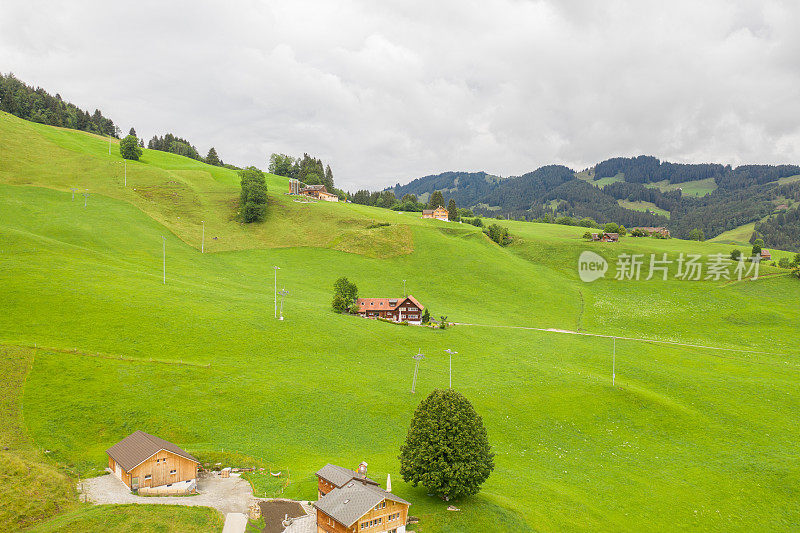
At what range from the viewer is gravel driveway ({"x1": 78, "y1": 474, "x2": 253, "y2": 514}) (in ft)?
112

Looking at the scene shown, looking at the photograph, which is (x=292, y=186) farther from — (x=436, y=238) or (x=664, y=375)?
(x=664, y=375)

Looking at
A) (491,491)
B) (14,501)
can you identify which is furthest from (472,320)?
(14,501)

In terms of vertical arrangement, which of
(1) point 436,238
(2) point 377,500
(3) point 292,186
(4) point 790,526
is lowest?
(4) point 790,526

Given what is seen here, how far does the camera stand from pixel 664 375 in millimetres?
69938

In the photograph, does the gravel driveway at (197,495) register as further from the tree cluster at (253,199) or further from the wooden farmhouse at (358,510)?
the tree cluster at (253,199)

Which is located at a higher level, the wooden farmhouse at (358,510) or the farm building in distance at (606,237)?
the farm building in distance at (606,237)

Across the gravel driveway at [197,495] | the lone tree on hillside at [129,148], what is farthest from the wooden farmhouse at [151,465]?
the lone tree on hillside at [129,148]

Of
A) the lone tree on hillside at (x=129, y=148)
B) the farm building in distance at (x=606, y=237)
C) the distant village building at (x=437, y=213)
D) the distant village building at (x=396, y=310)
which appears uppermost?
the lone tree on hillside at (x=129, y=148)

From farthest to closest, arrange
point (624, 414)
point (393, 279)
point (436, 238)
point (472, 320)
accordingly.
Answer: point (436, 238) < point (393, 279) < point (472, 320) < point (624, 414)

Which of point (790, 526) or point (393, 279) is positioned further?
point (393, 279)

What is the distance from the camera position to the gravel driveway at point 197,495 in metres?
34.1

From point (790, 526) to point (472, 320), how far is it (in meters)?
58.2

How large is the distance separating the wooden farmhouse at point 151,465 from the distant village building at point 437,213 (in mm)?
151733

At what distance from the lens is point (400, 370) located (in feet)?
213
